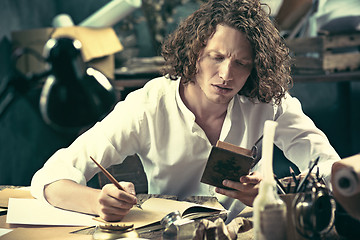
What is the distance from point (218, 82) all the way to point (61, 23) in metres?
1.83

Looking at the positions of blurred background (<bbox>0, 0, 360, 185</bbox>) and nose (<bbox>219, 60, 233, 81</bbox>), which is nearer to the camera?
nose (<bbox>219, 60, 233, 81</bbox>)

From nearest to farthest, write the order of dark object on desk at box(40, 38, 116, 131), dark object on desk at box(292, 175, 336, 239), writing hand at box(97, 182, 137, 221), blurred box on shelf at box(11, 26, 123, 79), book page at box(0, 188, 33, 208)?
dark object on desk at box(40, 38, 116, 131) → dark object on desk at box(292, 175, 336, 239) → writing hand at box(97, 182, 137, 221) → book page at box(0, 188, 33, 208) → blurred box on shelf at box(11, 26, 123, 79)

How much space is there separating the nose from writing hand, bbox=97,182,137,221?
450 millimetres

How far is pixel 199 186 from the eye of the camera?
5.59 ft

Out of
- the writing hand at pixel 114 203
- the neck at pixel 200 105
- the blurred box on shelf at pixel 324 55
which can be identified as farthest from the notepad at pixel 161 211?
the blurred box on shelf at pixel 324 55

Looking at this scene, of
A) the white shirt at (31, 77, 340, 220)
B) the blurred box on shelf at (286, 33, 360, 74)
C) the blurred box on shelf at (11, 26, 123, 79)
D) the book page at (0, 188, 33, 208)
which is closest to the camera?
the book page at (0, 188, 33, 208)

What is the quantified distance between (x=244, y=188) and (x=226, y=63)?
0.39m

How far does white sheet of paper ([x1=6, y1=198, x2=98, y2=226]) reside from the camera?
122 centimetres

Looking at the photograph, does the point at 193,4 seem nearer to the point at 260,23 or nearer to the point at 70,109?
the point at 260,23

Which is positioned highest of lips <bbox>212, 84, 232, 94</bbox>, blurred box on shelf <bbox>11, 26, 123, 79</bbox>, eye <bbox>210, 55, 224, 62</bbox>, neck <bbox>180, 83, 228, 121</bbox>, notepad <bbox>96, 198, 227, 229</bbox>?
blurred box on shelf <bbox>11, 26, 123, 79</bbox>

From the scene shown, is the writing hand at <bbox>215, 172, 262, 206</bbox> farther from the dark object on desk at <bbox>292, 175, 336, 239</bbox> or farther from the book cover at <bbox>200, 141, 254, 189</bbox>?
the dark object on desk at <bbox>292, 175, 336, 239</bbox>

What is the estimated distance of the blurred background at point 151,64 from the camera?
295 cm

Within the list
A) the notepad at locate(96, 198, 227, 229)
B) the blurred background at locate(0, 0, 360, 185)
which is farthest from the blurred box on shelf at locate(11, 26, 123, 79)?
the notepad at locate(96, 198, 227, 229)

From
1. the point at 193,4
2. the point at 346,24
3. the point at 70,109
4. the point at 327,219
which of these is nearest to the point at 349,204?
the point at 327,219
